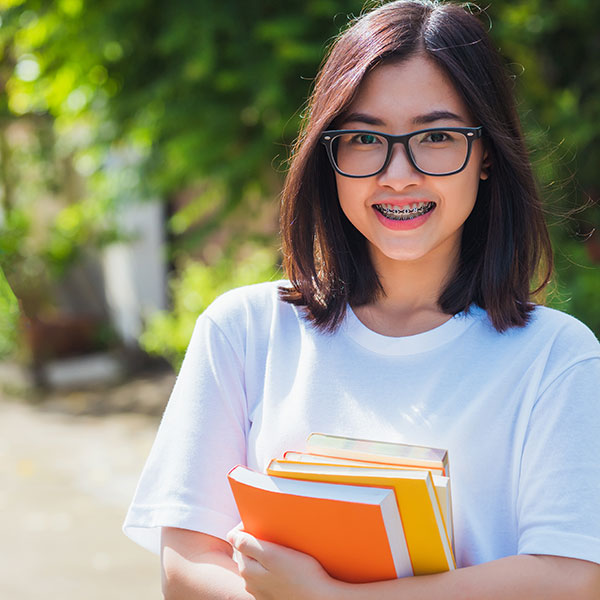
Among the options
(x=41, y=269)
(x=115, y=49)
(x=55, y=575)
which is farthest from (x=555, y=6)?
(x=41, y=269)

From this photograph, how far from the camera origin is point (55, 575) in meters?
4.04

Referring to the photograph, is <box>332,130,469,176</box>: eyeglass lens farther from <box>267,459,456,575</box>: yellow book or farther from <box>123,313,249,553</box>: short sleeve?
<box>267,459,456,575</box>: yellow book

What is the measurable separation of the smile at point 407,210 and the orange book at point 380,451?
0.40 metres

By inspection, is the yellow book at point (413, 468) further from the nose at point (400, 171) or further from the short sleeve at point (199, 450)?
the nose at point (400, 171)

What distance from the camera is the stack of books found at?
1.15 metres

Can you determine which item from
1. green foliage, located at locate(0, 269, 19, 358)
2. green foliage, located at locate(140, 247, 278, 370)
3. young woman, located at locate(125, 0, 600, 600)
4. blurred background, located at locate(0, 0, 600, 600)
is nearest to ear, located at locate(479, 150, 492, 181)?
young woman, located at locate(125, 0, 600, 600)

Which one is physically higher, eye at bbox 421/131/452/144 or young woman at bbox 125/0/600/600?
eye at bbox 421/131/452/144

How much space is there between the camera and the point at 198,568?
1.33 m

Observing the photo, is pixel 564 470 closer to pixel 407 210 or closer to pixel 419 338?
pixel 419 338

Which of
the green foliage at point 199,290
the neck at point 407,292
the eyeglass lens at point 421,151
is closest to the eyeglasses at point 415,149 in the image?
the eyeglass lens at point 421,151

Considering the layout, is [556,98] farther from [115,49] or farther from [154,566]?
[154,566]

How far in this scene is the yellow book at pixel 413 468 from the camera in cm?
114

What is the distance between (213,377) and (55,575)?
3115mm

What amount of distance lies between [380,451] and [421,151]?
20.3 inches
